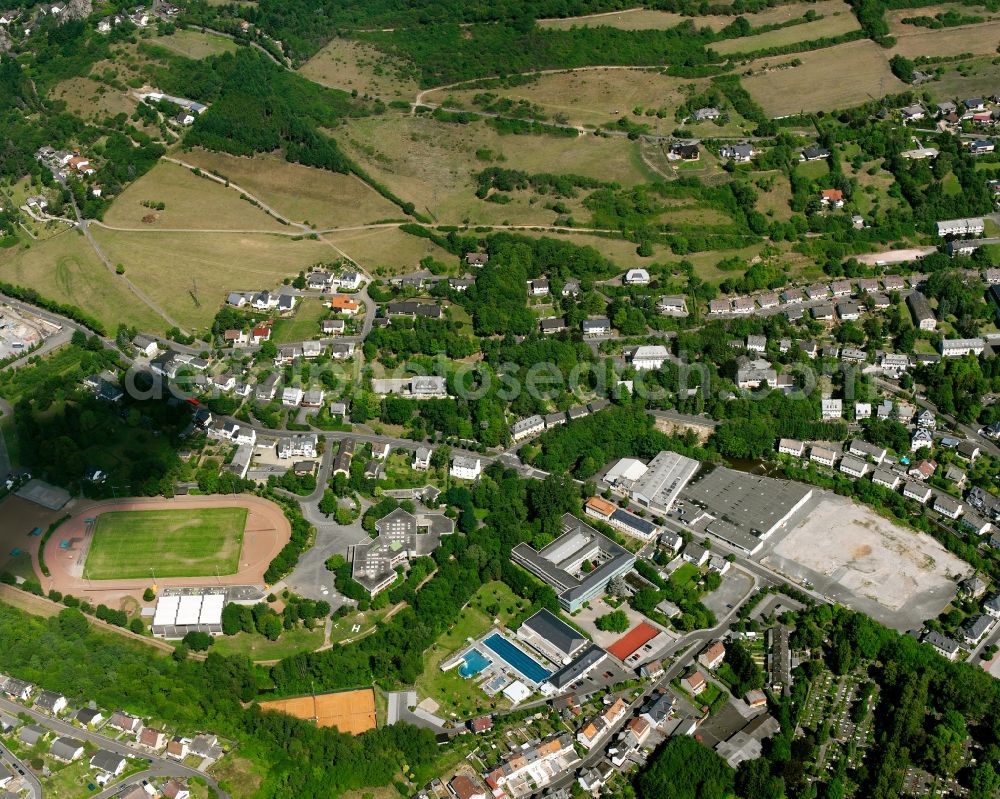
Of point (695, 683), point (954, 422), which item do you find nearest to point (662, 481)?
point (695, 683)

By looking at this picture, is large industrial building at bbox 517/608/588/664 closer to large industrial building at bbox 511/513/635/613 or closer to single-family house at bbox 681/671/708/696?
large industrial building at bbox 511/513/635/613

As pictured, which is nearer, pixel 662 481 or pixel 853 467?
pixel 662 481

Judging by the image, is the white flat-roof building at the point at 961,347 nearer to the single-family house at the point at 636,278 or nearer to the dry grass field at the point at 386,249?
the single-family house at the point at 636,278

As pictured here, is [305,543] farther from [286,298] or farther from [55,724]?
[286,298]

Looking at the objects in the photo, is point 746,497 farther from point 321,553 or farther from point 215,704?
point 215,704

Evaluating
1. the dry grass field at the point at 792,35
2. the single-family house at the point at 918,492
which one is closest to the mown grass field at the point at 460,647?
the single-family house at the point at 918,492

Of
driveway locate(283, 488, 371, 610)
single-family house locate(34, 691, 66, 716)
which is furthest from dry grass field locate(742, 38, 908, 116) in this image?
single-family house locate(34, 691, 66, 716)
